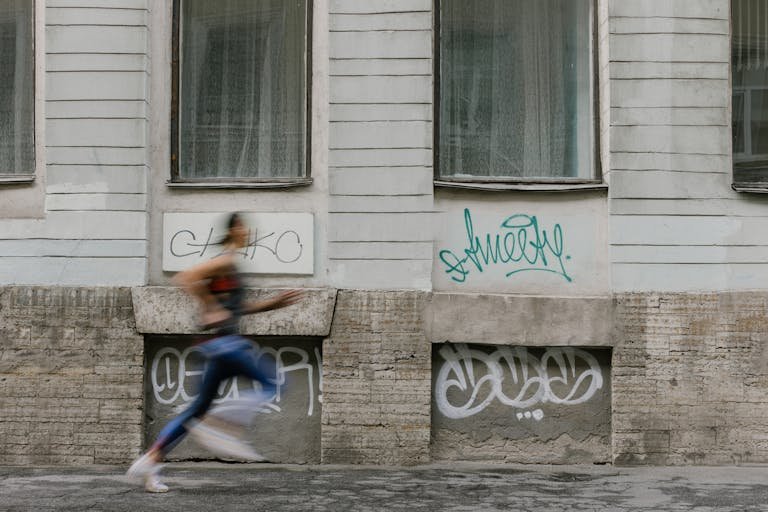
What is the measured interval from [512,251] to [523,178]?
2.01 feet

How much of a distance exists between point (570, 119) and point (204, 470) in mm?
3990

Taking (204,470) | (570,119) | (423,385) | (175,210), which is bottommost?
(204,470)

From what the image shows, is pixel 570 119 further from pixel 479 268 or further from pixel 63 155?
pixel 63 155

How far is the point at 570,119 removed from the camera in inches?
340

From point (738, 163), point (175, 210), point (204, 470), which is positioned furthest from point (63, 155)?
point (738, 163)

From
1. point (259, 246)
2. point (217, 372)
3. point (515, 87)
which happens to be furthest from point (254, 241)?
point (515, 87)

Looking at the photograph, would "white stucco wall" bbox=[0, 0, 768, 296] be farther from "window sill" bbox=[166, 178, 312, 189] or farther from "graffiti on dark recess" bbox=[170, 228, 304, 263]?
"graffiti on dark recess" bbox=[170, 228, 304, 263]

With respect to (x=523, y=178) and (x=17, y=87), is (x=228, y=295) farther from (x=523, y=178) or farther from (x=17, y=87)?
(x=17, y=87)

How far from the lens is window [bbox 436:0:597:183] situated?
8594 millimetres

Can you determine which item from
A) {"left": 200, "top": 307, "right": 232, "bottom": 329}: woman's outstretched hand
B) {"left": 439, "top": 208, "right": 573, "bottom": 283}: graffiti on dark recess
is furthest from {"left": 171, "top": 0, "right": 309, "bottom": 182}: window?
{"left": 200, "top": 307, "right": 232, "bottom": 329}: woman's outstretched hand

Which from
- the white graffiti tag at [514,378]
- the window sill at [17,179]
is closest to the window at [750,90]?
the white graffiti tag at [514,378]

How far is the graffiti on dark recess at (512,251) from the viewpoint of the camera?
834 cm

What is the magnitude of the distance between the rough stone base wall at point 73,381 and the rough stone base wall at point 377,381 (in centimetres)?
153

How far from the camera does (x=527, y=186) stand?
8375 mm
